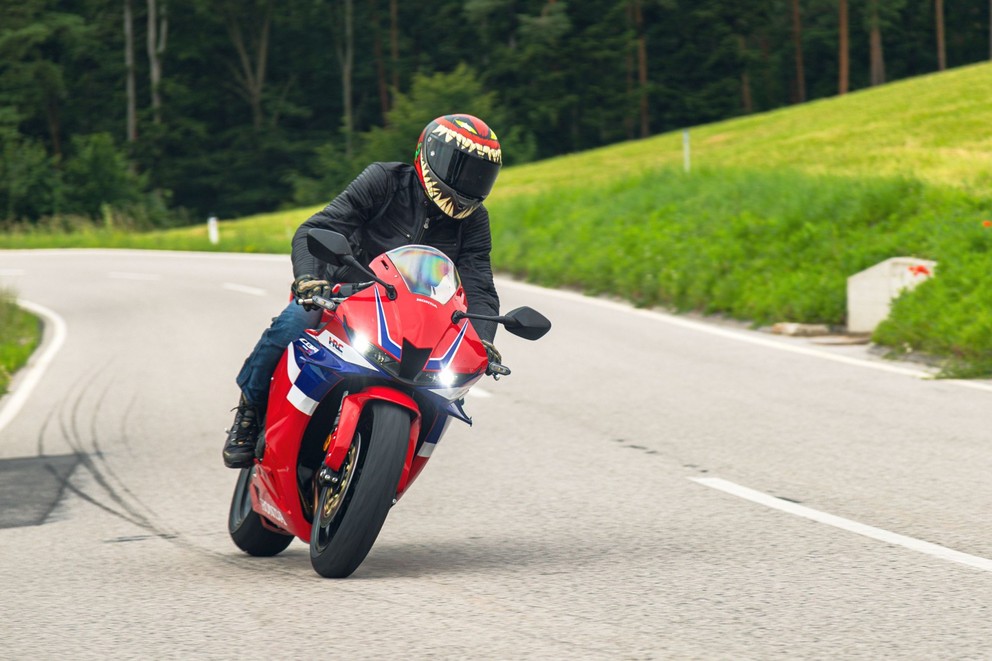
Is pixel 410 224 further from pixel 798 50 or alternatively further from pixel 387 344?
pixel 798 50

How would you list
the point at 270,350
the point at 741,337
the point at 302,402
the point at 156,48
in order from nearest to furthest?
the point at 302,402 < the point at 270,350 < the point at 741,337 < the point at 156,48

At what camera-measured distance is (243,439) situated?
603 centimetres

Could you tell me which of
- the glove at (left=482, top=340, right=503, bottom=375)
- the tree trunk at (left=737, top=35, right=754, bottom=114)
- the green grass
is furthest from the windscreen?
the tree trunk at (left=737, top=35, right=754, bottom=114)

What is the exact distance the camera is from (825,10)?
8325 cm

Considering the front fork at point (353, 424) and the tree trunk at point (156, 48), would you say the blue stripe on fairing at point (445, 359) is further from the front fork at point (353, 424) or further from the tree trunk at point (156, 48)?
the tree trunk at point (156, 48)

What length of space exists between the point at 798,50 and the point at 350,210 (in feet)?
243

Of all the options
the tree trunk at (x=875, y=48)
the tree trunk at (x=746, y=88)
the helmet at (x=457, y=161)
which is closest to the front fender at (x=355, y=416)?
the helmet at (x=457, y=161)

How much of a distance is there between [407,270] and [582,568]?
4.41ft

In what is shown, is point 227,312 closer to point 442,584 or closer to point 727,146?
point 442,584

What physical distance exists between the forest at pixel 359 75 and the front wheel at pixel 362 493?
196ft

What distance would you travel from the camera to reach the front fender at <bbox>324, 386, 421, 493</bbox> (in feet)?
17.2

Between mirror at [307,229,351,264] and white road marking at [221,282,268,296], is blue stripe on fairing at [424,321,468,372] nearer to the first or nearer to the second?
mirror at [307,229,351,264]

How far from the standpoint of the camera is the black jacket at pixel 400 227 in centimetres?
591

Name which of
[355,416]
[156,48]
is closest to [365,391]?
[355,416]
